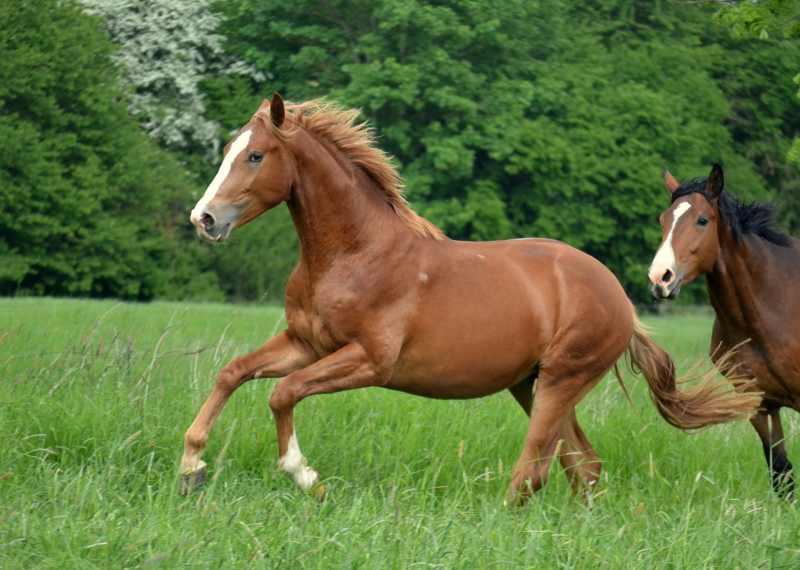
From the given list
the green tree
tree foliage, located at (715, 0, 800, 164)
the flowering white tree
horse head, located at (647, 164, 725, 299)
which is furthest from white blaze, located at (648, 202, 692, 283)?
the flowering white tree

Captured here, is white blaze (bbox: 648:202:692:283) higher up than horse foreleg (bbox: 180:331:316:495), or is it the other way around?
white blaze (bbox: 648:202:692:283)

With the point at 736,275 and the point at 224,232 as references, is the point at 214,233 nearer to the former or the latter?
the point at 224,232

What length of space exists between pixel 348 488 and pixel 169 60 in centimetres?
1734

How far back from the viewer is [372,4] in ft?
66.9

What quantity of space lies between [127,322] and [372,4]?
12053 mm

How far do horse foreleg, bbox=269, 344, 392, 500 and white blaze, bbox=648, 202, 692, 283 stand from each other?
207cm

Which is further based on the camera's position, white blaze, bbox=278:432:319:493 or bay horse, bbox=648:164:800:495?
bay horse, bbox=648:164:800:495

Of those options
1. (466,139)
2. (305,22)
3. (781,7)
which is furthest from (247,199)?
(305,22)

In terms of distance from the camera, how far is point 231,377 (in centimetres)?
424

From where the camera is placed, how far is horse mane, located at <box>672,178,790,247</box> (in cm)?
559

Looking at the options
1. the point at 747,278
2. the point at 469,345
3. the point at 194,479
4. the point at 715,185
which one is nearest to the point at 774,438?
the point at 747,278

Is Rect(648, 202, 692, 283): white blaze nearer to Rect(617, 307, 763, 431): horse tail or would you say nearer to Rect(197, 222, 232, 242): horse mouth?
Rect(617, 307, 763, 431): horse tail

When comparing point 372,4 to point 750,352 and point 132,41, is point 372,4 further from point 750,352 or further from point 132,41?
point 750,352

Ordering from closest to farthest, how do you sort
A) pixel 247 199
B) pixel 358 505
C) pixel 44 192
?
pixel 358 505
pixel 247 199
pixel 44 192
